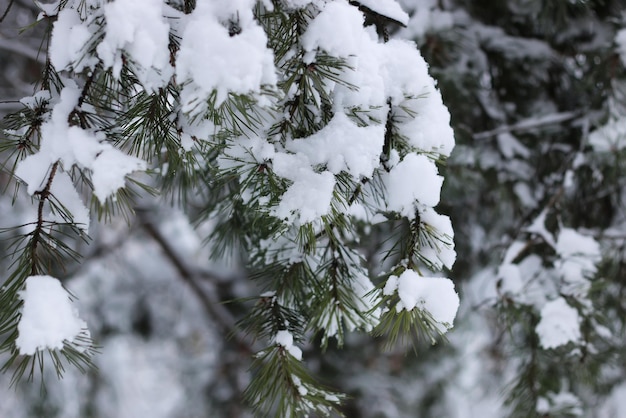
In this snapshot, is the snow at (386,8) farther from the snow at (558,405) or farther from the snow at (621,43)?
the snow at (558,405)

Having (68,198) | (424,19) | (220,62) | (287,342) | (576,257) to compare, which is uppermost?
(424,19)

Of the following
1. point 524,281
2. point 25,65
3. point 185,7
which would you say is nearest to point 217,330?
point 25,65

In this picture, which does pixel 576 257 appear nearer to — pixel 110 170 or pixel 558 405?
pixel 558 405

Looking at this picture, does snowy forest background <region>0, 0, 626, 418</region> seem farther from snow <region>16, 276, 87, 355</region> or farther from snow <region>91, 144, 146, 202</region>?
snow <region>91, 144, 146, 202</region>

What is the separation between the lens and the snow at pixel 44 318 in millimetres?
737

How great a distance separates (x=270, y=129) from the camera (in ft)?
3.01

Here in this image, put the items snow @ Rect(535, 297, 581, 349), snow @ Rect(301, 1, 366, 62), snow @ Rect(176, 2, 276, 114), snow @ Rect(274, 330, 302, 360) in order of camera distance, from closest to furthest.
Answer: snow @ Rect(176, 2, 276, 114) < snow @ Rect(301, 1, 366, 62) < snow @ Rect(274, 330, 302, 360) < snow @ Rect(535, 297, 581, 349)

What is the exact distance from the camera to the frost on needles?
0.75 meters

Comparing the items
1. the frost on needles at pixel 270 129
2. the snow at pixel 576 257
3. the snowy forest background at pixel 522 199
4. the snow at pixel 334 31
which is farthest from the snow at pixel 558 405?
the snow at pixel 334 31

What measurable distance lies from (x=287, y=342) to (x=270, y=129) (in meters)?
0.41

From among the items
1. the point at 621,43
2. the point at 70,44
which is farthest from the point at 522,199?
the point at 70,44

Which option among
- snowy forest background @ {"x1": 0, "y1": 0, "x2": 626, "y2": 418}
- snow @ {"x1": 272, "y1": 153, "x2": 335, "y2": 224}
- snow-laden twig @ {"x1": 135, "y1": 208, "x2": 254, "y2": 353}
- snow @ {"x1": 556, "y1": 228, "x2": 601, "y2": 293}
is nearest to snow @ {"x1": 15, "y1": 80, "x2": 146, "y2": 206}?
snowy forest background @ {"x1": 0, "y1": 0, "x2": 626, "y2": 418}

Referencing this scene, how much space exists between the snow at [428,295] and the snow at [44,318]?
20.3 inches

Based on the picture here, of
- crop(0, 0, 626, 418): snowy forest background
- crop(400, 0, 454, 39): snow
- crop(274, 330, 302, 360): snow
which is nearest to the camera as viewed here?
crop(274, 330, 302, 360): snow
